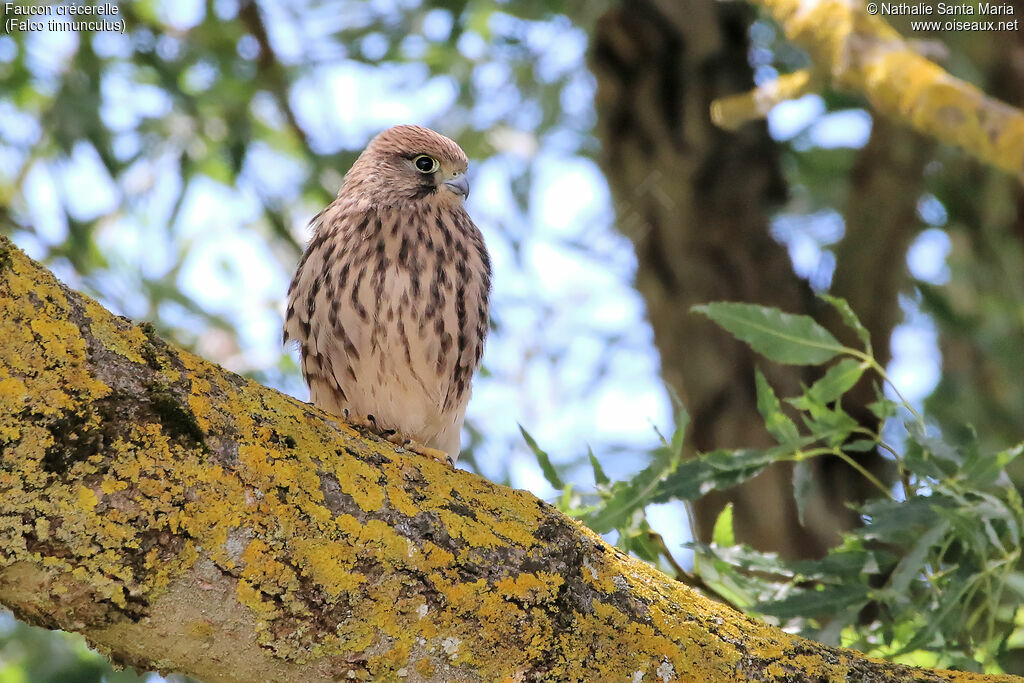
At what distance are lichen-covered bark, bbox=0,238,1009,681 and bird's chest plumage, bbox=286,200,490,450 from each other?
1.36 meters

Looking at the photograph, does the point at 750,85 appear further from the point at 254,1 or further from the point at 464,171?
the point at 254,1

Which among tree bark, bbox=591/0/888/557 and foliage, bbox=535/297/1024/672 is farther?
tree bark, bbox=591/0/888/557

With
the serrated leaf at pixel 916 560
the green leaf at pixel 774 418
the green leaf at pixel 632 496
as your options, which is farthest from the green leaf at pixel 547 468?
the serrated leaf at pixel 916 560

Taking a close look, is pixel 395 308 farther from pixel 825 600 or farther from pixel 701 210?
pixel 701 210

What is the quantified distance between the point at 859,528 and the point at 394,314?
1.47 m

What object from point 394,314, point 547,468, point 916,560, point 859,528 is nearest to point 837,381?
point 859,528

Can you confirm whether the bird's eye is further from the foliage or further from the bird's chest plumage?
the foliage

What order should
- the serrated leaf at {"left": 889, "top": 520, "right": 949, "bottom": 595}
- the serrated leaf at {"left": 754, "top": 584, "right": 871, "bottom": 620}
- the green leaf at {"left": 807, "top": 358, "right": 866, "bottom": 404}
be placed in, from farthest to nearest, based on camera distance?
the green leaf at {"left": 807, "top": 358, "right": 866, "bottom": 404}
the serrated leaf at {"left": 754, "top": 584, "right": 871, "bottom": 620}
the serrated leaf at {"left": 889, "top": 520, "right": 949, "bottom": 595}

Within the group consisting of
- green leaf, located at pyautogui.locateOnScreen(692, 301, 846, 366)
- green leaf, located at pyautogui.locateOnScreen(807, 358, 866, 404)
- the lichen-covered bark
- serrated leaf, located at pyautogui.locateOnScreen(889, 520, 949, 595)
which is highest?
green leaf, located at pyautogui.locateOnScreen(692, 301, 846, 366)

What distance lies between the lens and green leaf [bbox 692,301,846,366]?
9.02 ft

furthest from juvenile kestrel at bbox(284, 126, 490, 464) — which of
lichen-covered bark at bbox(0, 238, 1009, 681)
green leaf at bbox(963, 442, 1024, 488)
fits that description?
green leaf at bbox(963, 442, 1024, 488)

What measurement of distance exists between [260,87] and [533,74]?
4.26ft

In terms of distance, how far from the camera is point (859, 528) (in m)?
2.73

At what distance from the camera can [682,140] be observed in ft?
15.6
